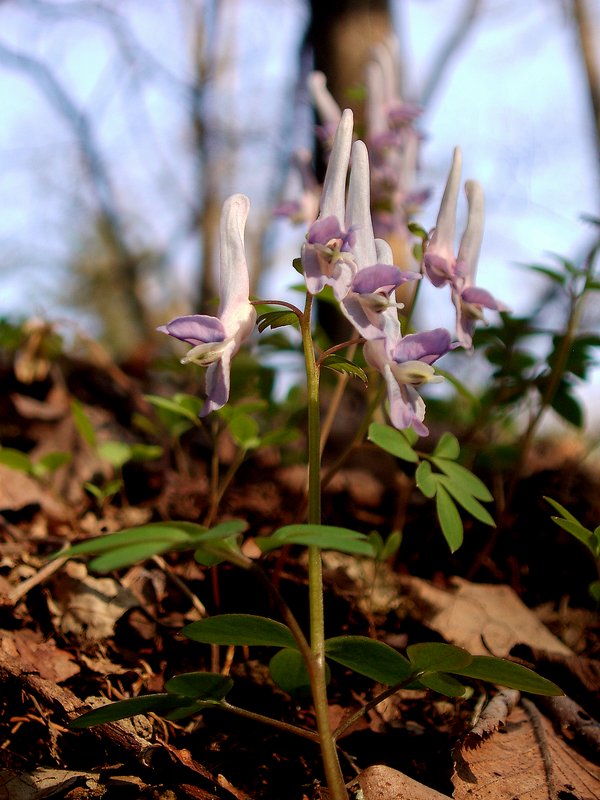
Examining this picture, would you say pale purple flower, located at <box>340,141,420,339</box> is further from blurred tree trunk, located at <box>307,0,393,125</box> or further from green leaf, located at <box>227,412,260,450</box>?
blurred tree trunk, located at <box>307,0,393,125</box>

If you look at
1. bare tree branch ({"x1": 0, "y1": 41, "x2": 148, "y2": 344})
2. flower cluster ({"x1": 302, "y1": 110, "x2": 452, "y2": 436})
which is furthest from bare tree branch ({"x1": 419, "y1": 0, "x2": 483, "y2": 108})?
flower cluster ({"x1": 302, "y1": 110, "x2": 452, "y2": 436})

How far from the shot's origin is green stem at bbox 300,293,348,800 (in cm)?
113

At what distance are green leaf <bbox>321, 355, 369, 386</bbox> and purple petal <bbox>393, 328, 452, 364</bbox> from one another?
0.26 ft

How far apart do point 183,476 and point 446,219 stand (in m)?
1.60

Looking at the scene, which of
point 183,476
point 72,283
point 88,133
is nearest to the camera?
point 183,476

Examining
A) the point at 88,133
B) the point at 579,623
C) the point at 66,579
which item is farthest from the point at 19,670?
the point at 88,133

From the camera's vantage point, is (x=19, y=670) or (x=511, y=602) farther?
(x=511, y=602)

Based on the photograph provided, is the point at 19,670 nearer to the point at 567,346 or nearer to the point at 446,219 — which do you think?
the point at 446,219

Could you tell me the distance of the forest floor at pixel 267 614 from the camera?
1331mm

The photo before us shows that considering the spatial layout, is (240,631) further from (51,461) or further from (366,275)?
(51,461)

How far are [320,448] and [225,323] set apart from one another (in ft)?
1.13

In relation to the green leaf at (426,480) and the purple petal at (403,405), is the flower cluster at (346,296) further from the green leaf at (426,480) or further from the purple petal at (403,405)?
the green leaf at (426,480)

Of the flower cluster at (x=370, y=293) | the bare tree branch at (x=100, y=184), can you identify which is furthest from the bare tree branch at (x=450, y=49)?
the flower cluster at (x=370, y=293)

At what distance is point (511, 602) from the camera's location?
6.73ft
